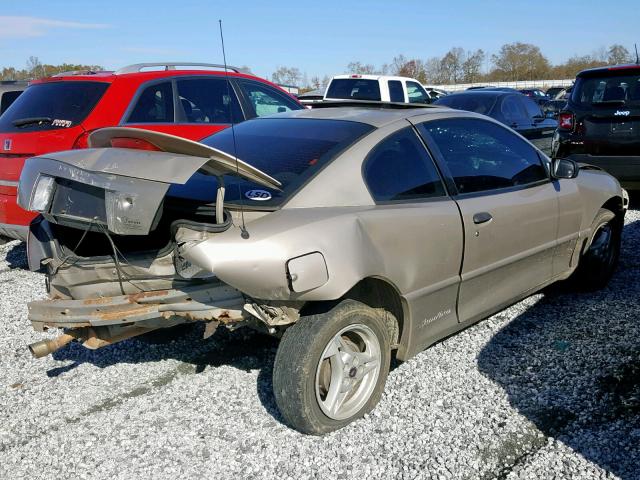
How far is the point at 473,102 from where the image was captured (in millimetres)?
10938

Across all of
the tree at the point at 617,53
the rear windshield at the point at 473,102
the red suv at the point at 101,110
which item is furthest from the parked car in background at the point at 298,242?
the tree at the point at 617,53

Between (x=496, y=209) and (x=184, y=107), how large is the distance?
3.77m

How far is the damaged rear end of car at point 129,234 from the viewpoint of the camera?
9.23 ft

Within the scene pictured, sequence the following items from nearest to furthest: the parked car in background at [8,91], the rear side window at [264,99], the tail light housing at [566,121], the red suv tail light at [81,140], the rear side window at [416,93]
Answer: the red suv tail light at [81,140]
the rear side window at [264,99]
the tail light housing at [566,121]
the parked car in background at [8,91]
the rear side window at [416,93]

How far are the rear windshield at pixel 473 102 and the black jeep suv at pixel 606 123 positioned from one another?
2.15m

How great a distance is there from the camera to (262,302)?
9.70 ft

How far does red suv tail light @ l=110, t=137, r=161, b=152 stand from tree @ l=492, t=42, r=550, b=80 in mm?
81425

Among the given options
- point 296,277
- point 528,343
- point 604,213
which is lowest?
point 528,343

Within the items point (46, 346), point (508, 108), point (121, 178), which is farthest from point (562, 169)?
point (508, 108)

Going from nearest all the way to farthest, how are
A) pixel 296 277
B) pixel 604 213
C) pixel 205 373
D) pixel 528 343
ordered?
pixel 296 277 → pixel 205 373 → pixel 528 343 → pixel 604 213

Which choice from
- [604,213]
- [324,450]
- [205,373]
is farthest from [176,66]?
[324,450]

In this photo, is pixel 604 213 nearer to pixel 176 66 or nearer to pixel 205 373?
pixel 205 373

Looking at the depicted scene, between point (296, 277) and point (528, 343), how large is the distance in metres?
2.14

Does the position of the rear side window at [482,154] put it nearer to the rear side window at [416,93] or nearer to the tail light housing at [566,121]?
the tail light housing at [566,121]
